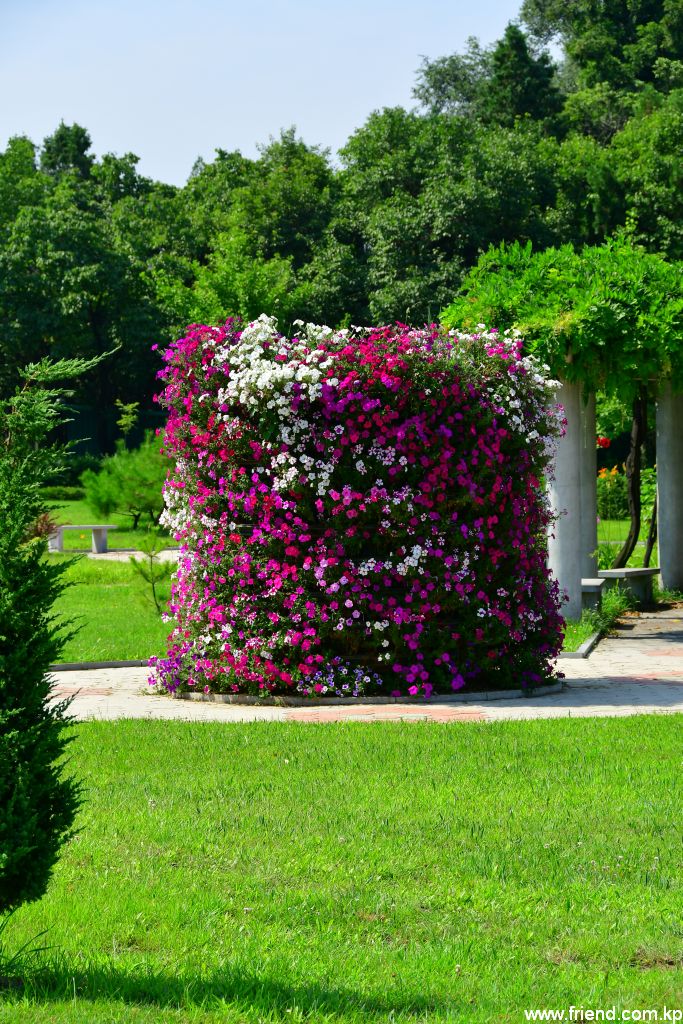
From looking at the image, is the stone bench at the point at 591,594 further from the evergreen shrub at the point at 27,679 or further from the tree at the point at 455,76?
the tree at the point at 455,76

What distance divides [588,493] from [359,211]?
29025 mm

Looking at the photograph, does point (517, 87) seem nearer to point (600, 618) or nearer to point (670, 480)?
point (670, 480)

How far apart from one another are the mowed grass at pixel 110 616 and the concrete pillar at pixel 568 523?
15.4 feet

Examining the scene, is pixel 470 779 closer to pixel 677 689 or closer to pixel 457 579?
pixel 457 579

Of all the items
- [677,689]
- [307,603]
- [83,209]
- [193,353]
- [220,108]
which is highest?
[83,209]

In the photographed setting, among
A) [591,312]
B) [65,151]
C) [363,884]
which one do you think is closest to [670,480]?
[591,312]

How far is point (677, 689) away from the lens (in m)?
10.9

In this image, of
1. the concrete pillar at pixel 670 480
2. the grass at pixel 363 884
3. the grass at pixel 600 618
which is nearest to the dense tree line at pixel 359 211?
the concrete pillar at pixel 670 480

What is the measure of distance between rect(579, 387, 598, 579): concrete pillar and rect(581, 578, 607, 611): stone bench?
1.44m

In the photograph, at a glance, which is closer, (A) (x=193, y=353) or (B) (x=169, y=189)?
(A) (x=193, y=353)

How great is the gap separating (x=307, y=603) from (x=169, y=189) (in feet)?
158

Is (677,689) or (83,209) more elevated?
(83,209)

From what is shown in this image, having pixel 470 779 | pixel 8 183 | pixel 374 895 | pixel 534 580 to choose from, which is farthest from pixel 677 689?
pixel 8 183

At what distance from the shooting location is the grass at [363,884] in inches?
160
